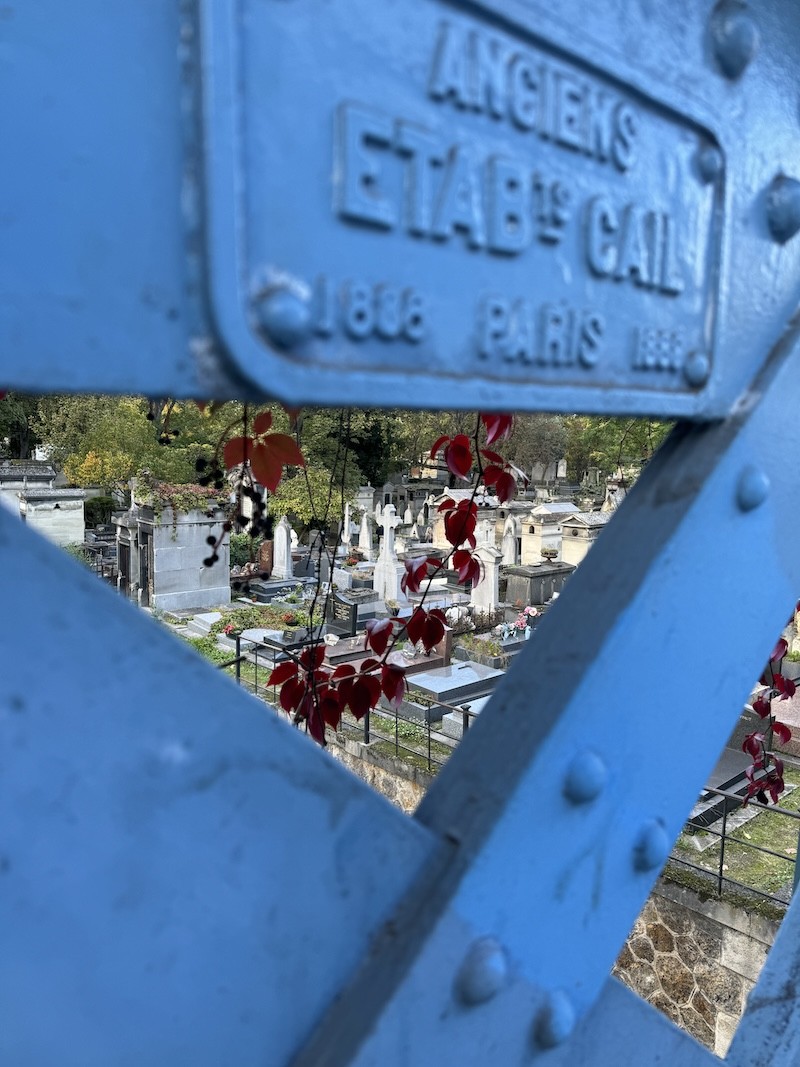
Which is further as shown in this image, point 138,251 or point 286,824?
point 286,824

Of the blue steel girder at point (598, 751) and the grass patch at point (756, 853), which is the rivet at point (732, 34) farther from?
the grass patch at point (756, 853)

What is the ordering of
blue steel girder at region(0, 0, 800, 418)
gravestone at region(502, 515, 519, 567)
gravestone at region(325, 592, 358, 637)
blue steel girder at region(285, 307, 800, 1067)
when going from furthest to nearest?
gravestone at region(502, 515, 519, 567), gravestone at region(325, 592, 358, 637), blue steel girder at region(285, 307, 800, 1067), blue steel girder at region(0, 0, 800, 418)

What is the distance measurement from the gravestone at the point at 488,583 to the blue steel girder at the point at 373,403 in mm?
11344

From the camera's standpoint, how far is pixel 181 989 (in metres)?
0.57

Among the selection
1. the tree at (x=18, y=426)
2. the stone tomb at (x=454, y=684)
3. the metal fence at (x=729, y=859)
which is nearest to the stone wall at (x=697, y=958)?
the metal fence at (x=729, y=859)

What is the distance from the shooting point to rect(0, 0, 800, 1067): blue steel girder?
18.5 inches

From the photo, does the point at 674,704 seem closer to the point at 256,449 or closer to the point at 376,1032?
the point at 376,1032

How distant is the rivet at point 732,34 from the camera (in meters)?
0.78

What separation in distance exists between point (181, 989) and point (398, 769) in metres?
6.05

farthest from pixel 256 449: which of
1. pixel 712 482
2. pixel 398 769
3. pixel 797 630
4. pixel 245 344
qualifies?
pixel 797 630

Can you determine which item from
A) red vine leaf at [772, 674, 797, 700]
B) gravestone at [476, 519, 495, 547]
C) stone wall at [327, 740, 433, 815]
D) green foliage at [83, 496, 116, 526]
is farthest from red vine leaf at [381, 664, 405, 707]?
green foliage at [83, 496, 116, 526]

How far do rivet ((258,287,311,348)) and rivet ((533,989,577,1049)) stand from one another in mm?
618

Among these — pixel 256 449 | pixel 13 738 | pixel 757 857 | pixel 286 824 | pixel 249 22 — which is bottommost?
pixel 757 857

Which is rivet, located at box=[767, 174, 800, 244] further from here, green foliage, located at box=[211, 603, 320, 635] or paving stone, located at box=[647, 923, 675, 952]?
green foliage, located at box=[211, 603, 320, 635]
